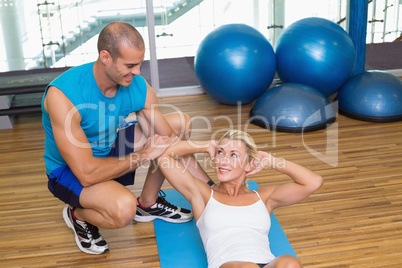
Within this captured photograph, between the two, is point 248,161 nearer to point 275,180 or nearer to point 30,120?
point 275,180

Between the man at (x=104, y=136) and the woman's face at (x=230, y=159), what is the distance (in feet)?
0.95

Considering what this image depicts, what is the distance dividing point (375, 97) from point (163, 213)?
2.04 metres

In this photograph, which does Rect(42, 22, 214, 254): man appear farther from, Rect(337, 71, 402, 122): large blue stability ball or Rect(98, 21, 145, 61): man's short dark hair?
Rect(337, 71, 402, 122): large blue stability ball

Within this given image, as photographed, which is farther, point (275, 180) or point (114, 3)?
point (114, 3)

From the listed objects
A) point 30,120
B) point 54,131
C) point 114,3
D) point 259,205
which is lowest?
point 30,120

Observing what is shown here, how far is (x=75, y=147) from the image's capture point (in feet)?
6.21

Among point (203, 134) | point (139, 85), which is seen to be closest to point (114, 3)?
point (203, 134)

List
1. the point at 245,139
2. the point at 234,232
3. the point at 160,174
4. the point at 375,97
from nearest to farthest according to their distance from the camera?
the point at 234,232, the point at 245,139, the point at 160,174, the point at 375,97

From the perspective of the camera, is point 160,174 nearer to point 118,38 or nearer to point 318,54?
point 118,38

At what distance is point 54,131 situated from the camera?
6.18 feet

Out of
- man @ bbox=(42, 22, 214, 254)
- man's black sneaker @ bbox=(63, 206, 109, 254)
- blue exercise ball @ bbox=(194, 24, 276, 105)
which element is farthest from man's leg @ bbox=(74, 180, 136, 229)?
blue exercise ball @ bbox=(194, 24, 276, 105)

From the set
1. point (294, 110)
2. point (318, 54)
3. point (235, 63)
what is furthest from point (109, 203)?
point (318, 54)

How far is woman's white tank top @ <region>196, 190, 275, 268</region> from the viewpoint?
175 centimetres

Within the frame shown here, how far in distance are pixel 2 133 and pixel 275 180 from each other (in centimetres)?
231
